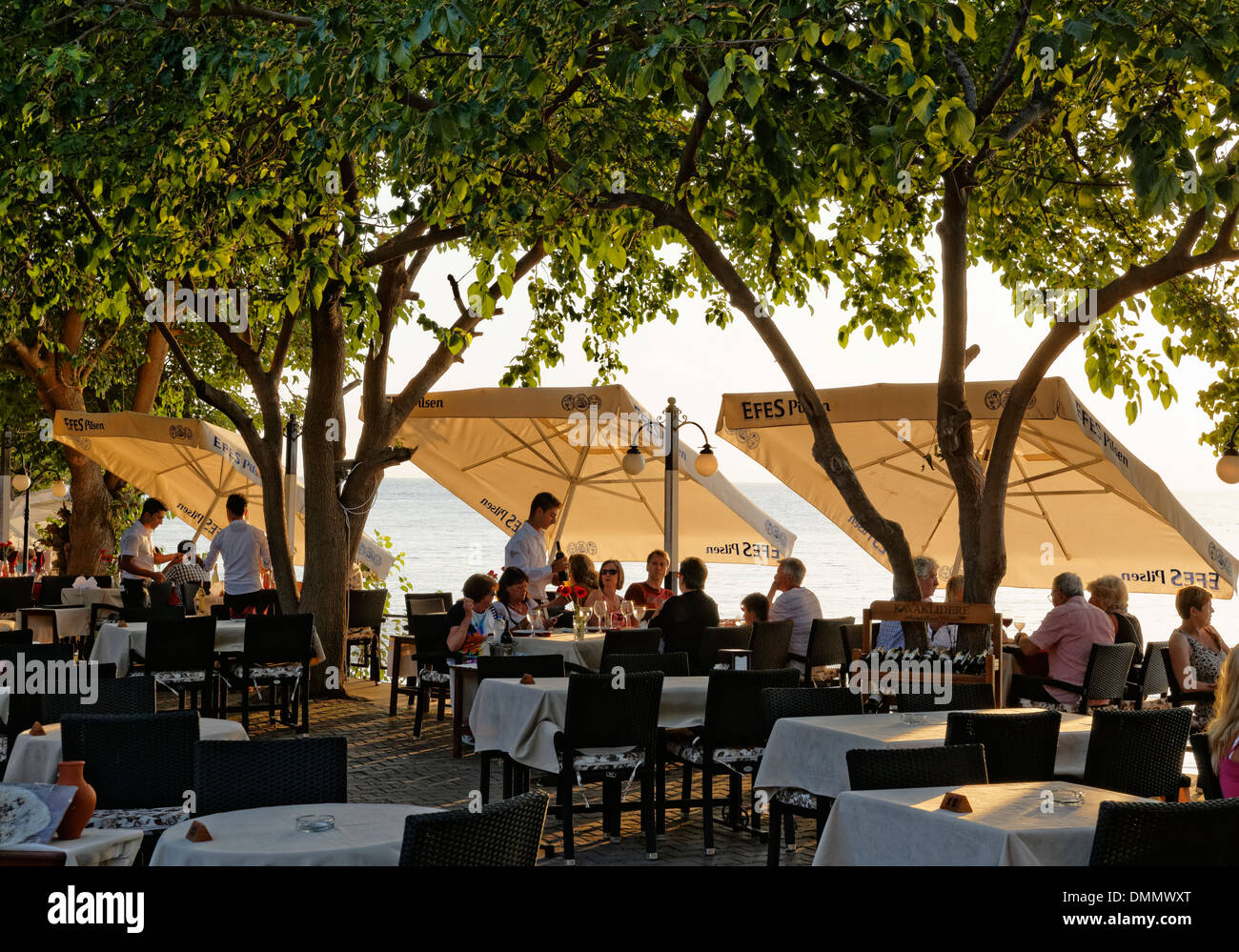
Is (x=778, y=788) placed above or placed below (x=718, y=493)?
below

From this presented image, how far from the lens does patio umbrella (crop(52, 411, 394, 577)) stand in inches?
621

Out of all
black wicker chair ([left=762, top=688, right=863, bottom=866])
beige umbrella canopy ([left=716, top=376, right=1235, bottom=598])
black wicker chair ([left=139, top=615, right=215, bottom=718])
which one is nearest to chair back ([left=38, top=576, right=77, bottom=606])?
black wicker chair ([left=139, top=615, right=215, bottom=718])

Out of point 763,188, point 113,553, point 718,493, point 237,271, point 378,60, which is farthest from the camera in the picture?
point 113,553

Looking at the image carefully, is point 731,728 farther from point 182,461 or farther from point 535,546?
point 182,461

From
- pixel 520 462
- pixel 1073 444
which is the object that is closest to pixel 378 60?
pixel 1073 444

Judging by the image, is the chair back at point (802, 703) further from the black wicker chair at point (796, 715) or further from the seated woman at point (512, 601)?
the seated woman at point (512, 601)

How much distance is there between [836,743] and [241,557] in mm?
8520

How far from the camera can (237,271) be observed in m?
13.2

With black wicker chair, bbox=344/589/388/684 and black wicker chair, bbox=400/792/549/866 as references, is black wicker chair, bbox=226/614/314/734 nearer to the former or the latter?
black wicker chair, bbox=344/589/388/684

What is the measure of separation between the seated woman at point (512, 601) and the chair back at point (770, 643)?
1.97 m
